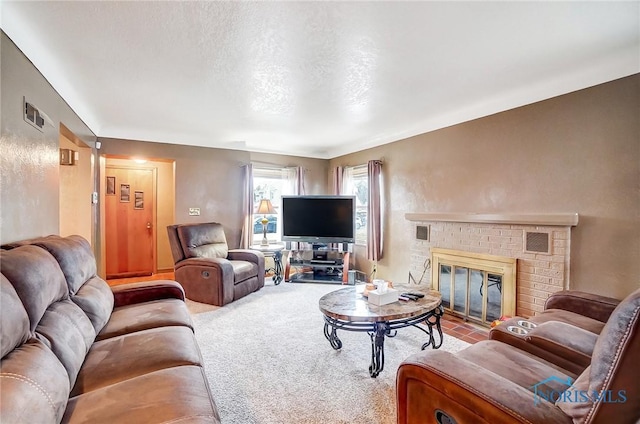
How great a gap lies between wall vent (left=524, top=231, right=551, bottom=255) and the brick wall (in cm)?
2

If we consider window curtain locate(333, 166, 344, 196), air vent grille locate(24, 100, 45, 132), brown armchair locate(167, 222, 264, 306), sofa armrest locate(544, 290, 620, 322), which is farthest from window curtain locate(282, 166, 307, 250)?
sofa armrest locate(544, 290, 620, 322)

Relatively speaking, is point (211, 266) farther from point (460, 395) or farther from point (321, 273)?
point (460, 395)

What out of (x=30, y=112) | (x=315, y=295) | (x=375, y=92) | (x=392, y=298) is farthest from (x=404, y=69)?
(x=315, y=295)

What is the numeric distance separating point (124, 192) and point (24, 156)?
3763mm

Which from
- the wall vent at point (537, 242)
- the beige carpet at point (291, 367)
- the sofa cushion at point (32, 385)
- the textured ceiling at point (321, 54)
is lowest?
the beige carpet at point (291, 367)

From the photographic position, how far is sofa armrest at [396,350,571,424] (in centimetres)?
105

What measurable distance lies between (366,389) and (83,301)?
1.88 metres

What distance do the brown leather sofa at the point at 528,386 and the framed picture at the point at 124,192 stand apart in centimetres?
550

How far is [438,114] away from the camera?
3545mm

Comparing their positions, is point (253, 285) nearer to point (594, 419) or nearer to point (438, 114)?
point (438, 114)

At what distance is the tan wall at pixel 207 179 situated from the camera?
4660 millimetres

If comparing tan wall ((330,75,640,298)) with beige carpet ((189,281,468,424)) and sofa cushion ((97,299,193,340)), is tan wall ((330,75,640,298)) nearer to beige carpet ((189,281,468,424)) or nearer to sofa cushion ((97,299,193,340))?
beige carpet ((189,281,468,424))

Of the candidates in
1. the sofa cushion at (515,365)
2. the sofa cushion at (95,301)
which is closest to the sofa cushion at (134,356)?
the sofa cushion at (95,301)

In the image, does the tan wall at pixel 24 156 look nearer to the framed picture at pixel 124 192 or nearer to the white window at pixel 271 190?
the framed picture at pixel 124 192
